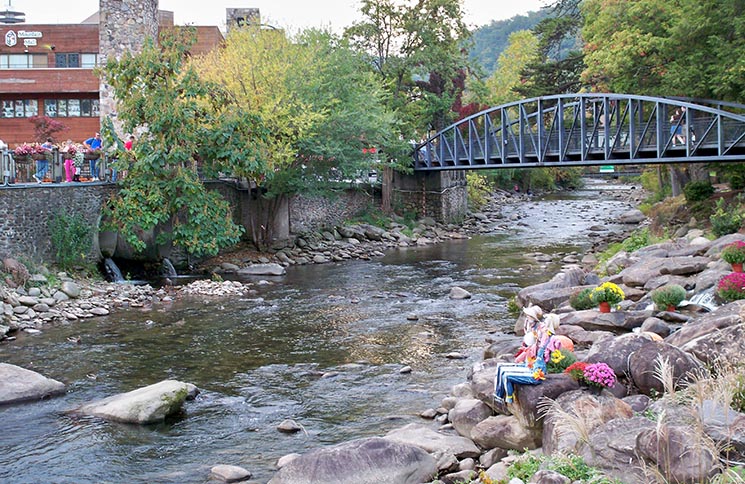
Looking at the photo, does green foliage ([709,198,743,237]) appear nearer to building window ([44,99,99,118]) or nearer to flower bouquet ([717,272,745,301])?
flower bouquet ([717,272,745,301])

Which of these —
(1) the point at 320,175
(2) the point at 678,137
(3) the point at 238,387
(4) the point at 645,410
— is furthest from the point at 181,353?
(2) the point at 678,137

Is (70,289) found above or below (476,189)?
below

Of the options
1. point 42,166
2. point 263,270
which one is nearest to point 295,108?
point 263,270

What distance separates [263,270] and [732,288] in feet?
68.9

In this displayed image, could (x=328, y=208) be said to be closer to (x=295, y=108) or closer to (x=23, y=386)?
(x=295, y=108)

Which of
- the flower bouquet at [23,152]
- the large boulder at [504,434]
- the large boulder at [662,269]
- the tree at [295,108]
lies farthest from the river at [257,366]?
the flower bouquet at [23,152]

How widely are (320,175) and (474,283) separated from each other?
12.1 m

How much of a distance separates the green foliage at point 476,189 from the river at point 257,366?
29.4 m

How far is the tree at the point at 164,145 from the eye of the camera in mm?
31328

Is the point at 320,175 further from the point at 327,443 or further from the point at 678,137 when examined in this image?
the point at 327,443

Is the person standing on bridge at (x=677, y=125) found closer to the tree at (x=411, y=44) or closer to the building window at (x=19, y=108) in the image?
the tree at (x=411, y=44)

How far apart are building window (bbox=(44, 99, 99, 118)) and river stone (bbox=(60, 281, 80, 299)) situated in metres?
26.8

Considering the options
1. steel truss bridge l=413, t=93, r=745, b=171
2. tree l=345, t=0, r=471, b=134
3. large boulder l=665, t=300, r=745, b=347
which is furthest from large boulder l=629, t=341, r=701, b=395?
tree l=345, t=0, r=471, b=134

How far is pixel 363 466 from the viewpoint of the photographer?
11.6 meters
